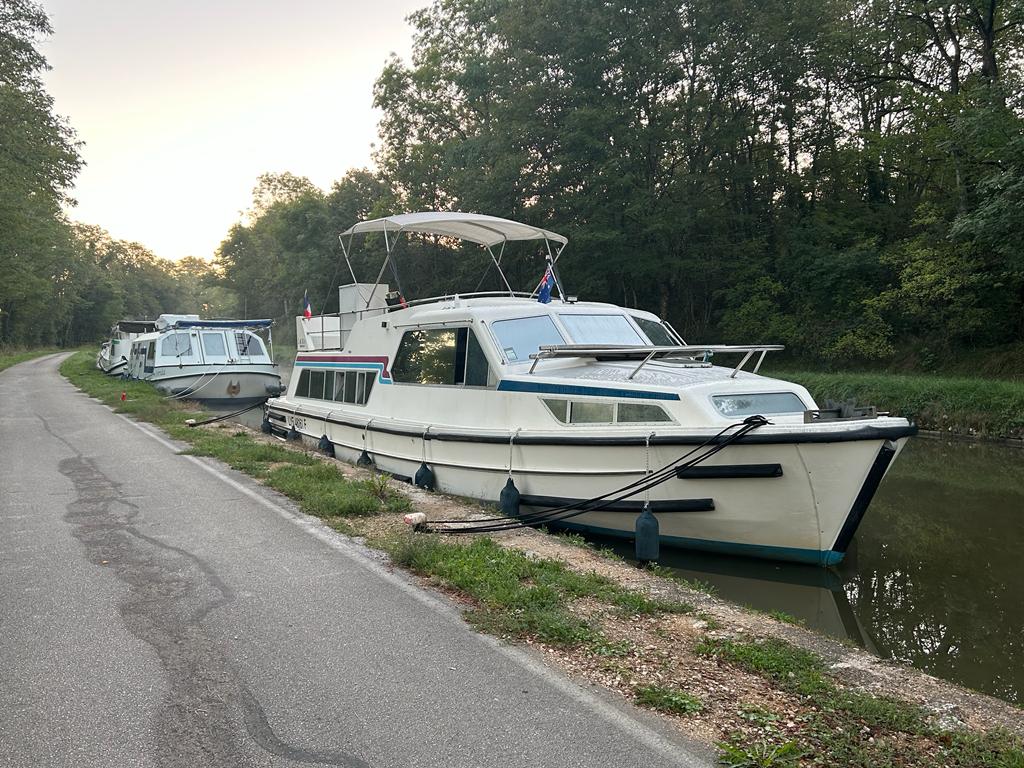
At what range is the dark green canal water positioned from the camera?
5.83 m

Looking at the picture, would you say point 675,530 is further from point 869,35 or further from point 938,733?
point 869,35

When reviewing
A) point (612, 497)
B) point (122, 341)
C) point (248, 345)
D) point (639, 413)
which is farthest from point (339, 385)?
point (122, 341)

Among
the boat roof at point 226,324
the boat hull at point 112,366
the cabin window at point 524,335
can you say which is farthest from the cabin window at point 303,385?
the boat hull at point 112,366

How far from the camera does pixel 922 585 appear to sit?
7344 mm

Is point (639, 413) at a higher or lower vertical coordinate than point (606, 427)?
higher

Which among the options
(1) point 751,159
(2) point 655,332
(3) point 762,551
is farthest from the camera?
(1) point 751,159

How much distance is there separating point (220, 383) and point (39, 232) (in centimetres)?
1877

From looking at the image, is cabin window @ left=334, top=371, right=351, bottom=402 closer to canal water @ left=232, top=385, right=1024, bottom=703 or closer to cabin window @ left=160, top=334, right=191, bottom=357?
canal water @ left=232, top=385, right=1024, bottom=703

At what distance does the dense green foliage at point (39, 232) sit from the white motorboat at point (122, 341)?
5.24 metres

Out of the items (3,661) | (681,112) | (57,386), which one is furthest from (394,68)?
(3,661)

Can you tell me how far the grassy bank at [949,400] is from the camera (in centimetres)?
1554

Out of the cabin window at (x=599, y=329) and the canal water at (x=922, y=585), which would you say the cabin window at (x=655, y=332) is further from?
the canal water at (x=922, y=585)

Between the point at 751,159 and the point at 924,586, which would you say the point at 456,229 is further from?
the point at 751,159

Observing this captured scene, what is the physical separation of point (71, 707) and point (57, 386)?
2692 cm
